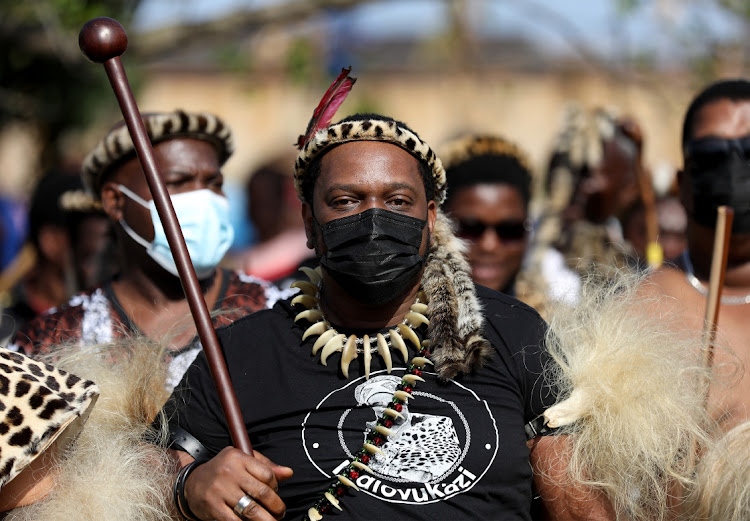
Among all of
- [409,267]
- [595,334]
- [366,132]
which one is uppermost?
[366,132]

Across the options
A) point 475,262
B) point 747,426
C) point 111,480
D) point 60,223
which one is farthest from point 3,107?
point 747,426

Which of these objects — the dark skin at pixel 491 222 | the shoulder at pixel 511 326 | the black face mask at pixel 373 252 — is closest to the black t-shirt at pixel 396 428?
the shoulder at pixel 511 326

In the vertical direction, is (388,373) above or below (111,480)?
above

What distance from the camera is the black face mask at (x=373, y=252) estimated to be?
288cm

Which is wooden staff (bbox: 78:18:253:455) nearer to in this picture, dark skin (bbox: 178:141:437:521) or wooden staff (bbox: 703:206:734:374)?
dark skin (bbox: 178:141:437:521)

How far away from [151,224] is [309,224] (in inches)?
48.0

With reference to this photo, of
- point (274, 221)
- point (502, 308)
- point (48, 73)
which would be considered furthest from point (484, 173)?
point (48, 73)

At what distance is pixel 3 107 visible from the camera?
1125 centimetres

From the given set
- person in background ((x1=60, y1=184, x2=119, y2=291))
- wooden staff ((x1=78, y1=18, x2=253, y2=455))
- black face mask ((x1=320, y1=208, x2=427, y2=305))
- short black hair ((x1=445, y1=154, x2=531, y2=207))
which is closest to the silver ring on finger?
wooden staff ((x1=78, y1=18, x2=253, y2=455))

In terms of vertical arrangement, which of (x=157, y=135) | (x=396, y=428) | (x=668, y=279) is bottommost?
(x=396, y=428)

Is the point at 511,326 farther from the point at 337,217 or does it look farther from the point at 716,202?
the point at 716,202

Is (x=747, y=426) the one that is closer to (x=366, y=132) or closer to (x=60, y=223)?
(x=366, y=132)

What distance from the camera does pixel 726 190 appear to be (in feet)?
11.7

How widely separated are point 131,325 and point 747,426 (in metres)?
2.38
